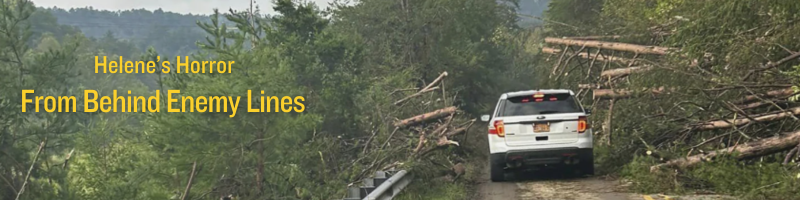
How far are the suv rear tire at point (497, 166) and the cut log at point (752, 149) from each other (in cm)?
281

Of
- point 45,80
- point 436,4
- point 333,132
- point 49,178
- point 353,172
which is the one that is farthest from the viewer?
point 436,4

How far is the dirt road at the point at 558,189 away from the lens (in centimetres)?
1255

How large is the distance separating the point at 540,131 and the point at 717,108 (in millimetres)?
3091

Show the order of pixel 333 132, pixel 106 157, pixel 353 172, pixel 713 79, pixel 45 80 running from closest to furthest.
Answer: pixel 713 79 < pixel 353 172 < pixel 333 132 < pixel 106 157 < pixel 45 80

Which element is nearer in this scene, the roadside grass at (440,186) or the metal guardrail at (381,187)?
the metal guardrail at (381,187)

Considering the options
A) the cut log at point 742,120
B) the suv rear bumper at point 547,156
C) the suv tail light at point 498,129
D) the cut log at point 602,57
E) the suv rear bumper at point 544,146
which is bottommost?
the suv rear bumper at point 547,156

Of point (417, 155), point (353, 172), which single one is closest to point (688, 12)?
point (417, 155)

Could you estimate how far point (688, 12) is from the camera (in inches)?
591

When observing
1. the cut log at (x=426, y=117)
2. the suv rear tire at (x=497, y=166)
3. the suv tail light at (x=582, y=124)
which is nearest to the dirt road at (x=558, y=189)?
the suv rear tire at (x=497, y=166)

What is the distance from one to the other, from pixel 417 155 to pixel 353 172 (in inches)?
53.4

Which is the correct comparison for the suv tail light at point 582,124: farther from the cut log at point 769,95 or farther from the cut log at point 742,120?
the cut log at point 769,95

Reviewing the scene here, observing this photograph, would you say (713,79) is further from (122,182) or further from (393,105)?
(122,182)

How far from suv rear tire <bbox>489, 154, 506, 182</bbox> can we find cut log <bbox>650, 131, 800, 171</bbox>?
2.81 metres

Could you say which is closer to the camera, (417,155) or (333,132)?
(417,155)
